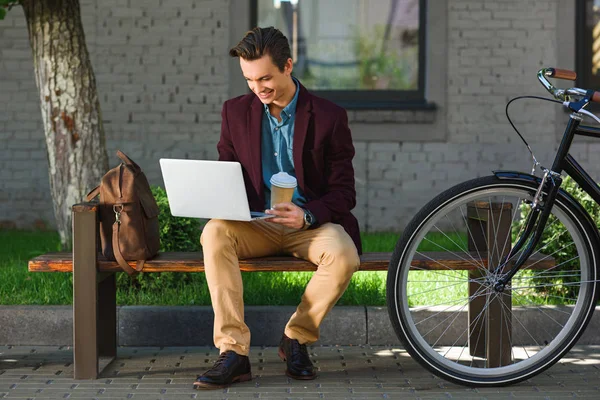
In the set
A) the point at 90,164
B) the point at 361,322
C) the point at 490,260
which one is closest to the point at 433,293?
the point at 361,322

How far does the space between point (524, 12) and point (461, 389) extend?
680 centimetres

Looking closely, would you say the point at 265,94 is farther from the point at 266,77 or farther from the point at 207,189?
the point at 207,189

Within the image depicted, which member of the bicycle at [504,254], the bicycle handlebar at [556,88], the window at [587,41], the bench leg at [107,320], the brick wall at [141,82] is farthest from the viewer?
the window at [587,41]

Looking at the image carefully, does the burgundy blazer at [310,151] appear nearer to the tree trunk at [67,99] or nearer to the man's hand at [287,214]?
the man's hand at [287,214]

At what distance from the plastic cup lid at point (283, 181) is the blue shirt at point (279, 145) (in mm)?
403

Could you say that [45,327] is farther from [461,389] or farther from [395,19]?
[395,19]

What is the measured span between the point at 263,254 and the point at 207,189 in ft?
1.98

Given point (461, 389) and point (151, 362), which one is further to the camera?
point (151, 362)

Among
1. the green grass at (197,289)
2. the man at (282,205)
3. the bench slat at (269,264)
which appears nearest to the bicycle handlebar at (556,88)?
the bench slat at (269,264)

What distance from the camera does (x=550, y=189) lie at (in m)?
4.64

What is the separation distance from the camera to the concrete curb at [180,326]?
573cm

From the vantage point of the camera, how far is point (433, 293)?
20.7 feet

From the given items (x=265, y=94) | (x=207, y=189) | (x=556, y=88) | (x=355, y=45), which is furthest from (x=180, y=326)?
(x=355, y=45)

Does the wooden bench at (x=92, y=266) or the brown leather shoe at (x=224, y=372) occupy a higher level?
the wooden bench at (x=92, y=266)
